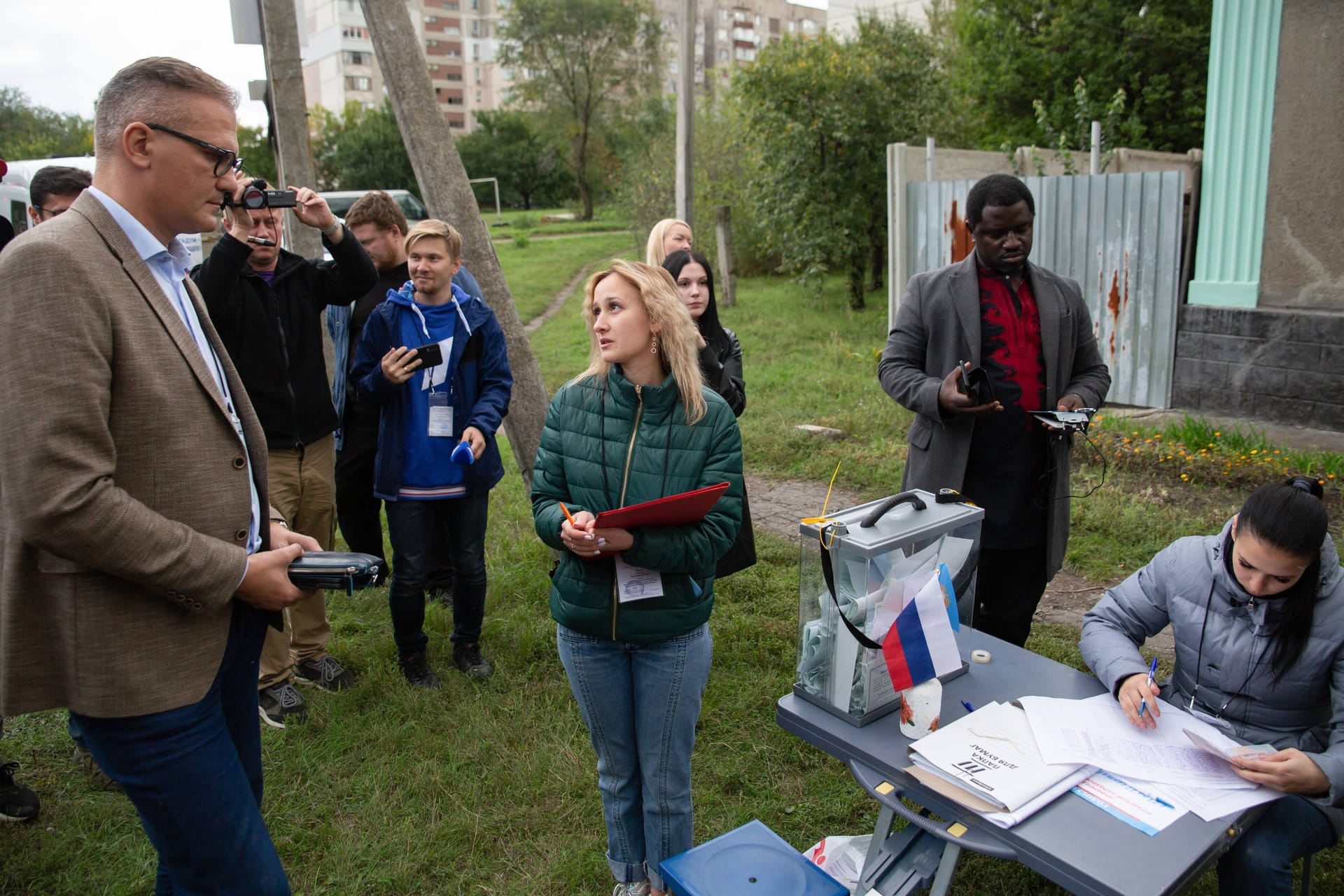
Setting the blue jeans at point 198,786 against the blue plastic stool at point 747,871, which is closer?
the blue jeans at point 198,786

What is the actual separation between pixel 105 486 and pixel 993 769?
1865 millimetres

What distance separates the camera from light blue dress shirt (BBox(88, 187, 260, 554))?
1.80 metres

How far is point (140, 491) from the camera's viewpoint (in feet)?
5.81

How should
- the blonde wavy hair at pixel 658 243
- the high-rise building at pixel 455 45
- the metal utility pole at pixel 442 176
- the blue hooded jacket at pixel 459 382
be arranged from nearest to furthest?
the blue hooded jacket at pixel 459 382
the blonde wavy hair at pixel 658 243
the metal utility pole at pixel 442 176
the high-rise building at pixel 455 45

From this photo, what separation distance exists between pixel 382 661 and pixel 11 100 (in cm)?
5816

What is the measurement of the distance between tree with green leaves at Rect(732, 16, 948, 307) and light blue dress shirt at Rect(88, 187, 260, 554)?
492 inches

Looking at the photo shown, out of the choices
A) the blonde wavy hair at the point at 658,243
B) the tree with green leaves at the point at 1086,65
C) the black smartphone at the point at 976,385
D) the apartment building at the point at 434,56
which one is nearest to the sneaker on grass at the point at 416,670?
the blonde wavy hair at the point at 658,243

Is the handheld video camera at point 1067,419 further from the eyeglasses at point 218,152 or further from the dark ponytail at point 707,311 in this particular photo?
the eyeglasses at point 218,152

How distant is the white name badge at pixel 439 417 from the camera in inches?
155

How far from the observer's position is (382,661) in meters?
4.29

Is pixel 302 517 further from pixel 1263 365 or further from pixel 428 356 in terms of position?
pixel 1263 365

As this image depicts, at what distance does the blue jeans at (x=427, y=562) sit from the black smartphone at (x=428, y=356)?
1.93ft

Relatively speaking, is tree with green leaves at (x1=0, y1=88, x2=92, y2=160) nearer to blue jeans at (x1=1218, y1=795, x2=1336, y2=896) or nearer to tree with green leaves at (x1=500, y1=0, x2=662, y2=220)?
tree with green leaves at (x1=500, y1=0, x2=662, y2=220)

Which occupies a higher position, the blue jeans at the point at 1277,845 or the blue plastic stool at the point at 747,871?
the blue jeans at the point at 1277,845
